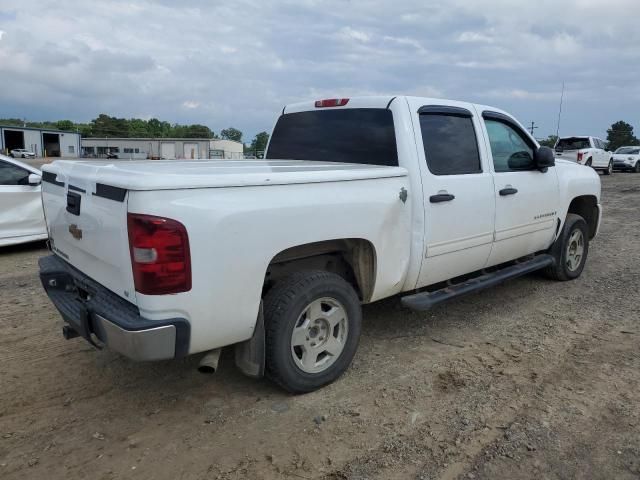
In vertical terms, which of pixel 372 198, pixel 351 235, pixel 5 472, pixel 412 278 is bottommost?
pixel 5 472

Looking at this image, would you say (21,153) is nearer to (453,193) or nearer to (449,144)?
(449,144)

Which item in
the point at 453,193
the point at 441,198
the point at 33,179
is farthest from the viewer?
the point at 33,179

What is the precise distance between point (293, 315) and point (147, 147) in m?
90.1

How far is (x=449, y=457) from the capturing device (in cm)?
276

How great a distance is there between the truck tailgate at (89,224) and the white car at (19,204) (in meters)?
4.25

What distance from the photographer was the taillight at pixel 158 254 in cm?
251

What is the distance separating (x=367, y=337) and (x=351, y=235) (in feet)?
4.63

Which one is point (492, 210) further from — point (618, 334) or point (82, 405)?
point (82, 405)

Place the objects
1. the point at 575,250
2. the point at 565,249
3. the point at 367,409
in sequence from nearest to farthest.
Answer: the point at 367,409
the point at 565,249
the point at 575,250

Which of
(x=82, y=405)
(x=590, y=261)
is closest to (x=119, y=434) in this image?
(x=82, y=405)

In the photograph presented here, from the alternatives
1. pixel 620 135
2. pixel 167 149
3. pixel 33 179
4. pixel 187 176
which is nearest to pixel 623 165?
pixel 33 179

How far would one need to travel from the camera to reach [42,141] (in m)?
79.1

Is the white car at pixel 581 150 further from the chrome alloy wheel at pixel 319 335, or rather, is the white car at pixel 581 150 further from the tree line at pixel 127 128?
the tree line at pixel 127 128

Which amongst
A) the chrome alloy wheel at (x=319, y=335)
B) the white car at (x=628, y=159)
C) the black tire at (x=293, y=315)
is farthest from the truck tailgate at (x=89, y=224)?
the white car at (x=628, y=159)
